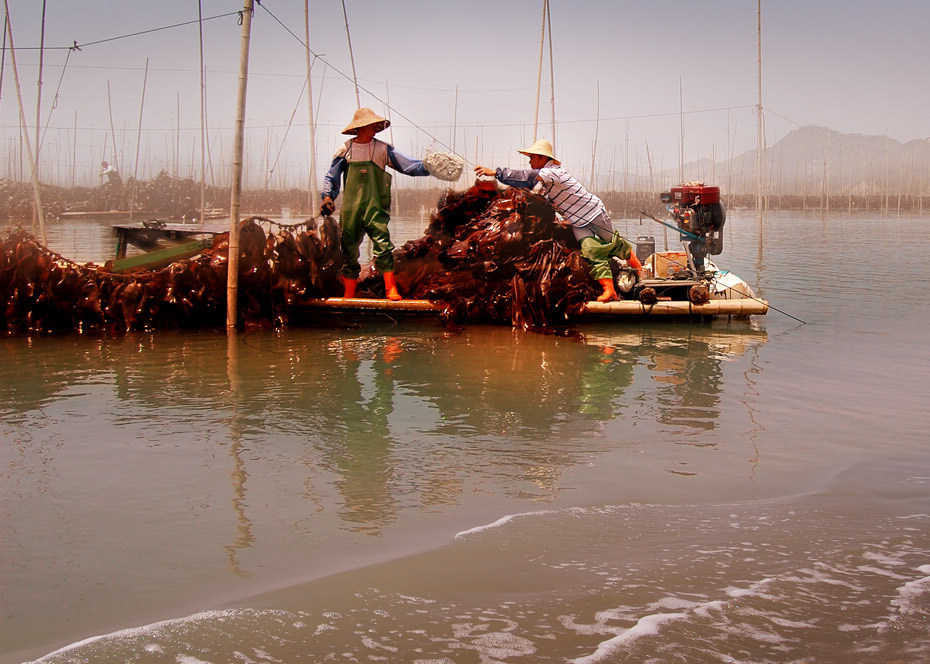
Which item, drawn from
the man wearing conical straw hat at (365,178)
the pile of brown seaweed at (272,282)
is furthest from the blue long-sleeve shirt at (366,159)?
the pile of brown seaweed at (272,282)

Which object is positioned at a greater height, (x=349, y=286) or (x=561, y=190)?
(x=561, y=190)

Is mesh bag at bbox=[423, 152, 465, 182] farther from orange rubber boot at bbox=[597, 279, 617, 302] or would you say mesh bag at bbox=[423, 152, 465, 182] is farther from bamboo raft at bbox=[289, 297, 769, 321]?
orange rubber boot at bbox=[597, 279, 617, 302]

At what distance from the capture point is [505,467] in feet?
17.0

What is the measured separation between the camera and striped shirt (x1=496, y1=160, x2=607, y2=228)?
9773mm

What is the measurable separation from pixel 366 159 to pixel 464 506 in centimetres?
598

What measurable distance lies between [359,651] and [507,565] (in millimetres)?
901

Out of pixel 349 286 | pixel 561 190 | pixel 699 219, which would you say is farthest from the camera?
pixel 699 219

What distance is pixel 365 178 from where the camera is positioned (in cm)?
977

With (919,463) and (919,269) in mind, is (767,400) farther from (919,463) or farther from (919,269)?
(919,269)

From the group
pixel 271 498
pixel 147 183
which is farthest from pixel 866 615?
pixel 147 183

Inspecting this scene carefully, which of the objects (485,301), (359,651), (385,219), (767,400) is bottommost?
(359,651)

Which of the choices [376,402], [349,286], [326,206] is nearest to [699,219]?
[349,286]

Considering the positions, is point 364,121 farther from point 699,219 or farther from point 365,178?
point 699,219

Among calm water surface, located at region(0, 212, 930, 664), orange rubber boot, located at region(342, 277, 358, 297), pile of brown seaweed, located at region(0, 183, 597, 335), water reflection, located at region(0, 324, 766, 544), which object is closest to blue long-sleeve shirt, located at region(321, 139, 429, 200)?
pile of brown seaweed, located at region(0, 183, 597, 335)
